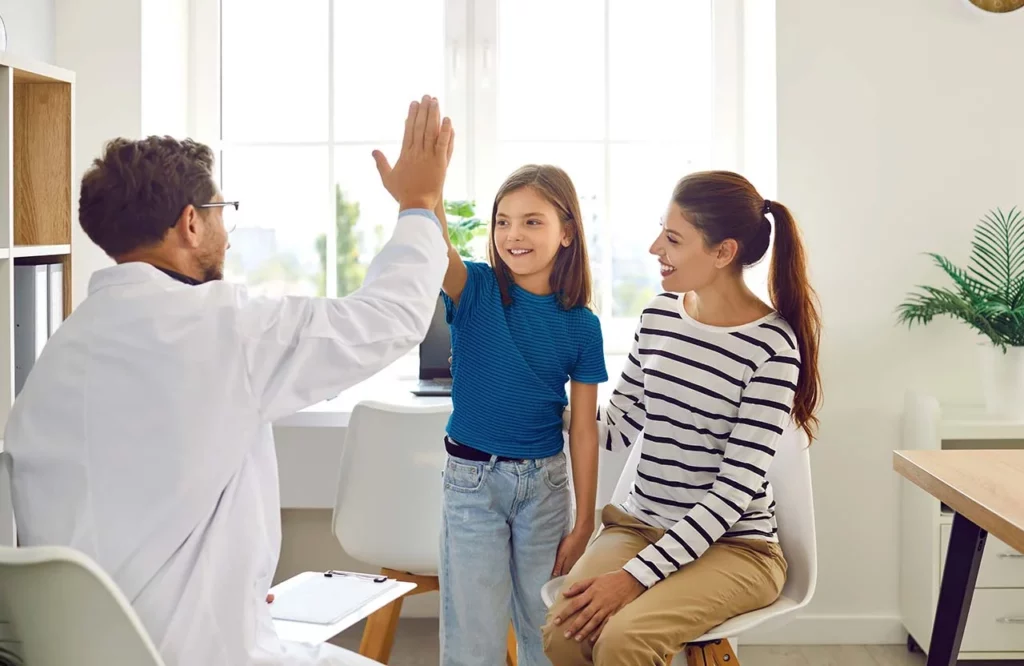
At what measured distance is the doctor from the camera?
46.7 inches

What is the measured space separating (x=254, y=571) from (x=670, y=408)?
0.81 metres

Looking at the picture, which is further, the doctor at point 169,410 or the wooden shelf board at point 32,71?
the wooden shelf board at point 32,71

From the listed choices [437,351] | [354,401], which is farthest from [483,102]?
[354,401]

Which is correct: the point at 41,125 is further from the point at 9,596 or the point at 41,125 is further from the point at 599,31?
the point at 599,31

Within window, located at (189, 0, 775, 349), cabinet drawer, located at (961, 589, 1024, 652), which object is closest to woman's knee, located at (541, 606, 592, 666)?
cabinet drawer, located at (961, 589, 1024, 652)

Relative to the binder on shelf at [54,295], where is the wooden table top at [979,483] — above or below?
below

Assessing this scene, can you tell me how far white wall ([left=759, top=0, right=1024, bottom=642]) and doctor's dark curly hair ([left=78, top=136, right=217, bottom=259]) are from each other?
1882mm

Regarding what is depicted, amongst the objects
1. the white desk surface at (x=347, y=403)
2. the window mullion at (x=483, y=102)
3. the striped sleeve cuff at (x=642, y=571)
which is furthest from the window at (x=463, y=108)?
the striped sleeve cuff at (x=642, y=571)

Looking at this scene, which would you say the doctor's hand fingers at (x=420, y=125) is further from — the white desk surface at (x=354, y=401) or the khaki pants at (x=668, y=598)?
the white desk surface at (x=354, y=401)

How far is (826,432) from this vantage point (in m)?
2.80

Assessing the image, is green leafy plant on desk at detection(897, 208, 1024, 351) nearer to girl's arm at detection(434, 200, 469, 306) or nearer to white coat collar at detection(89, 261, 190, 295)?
girl's arm at detection(434, 200, 469, 306)

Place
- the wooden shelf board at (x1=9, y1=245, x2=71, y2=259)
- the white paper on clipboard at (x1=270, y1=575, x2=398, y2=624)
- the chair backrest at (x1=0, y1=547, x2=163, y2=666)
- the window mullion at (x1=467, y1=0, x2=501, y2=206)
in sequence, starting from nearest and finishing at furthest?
1. the chair backrest at (x1=0, y1=547, x2=163, y2=666)
2. the white paper on clipboard at (x1=270, y1=575, x2=398, y2=624)
3. the wooden shelf board at (x1=9, y1=245, x2=71, y2=259)
4. the window mullion at (x1=467, y1=0, x2=501, y2=206)

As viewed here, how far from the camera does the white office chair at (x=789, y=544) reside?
1706 millimetres

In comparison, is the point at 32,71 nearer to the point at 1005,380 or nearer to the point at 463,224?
the point at 463,224
